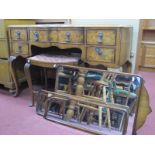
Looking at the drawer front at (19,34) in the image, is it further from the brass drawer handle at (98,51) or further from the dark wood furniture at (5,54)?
the brass drawer handle at (98,51)

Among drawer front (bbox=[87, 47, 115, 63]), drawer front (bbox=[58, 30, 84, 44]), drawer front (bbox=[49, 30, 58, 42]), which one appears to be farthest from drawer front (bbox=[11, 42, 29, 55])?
drawer front (bbox=[87, 47, 115, 63])

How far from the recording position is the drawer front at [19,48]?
1.94 metres

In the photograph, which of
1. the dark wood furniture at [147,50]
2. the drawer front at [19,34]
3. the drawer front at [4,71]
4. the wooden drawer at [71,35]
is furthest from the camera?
the dark wood furniture at [147,50]

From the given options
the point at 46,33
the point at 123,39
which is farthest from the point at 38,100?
the point at 123,39

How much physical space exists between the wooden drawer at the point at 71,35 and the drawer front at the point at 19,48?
0.45m

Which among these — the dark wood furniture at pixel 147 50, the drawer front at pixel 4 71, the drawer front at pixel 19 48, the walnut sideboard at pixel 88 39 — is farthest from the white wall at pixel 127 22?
the dark wood furniture at pixel 147 50

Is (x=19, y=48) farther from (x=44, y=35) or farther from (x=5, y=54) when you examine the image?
(x=44, y=35)

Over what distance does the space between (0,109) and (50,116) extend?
Result: 0.56 m

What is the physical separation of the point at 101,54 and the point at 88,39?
6.5 inches

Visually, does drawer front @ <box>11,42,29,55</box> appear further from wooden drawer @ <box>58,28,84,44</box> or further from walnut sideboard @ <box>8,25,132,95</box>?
wooden drawer @ <box>58,28,84,44</box>

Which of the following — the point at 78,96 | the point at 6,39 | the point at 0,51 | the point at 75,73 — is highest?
the point at 6,39

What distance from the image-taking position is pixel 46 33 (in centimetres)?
174

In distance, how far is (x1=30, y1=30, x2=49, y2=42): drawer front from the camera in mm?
1756
